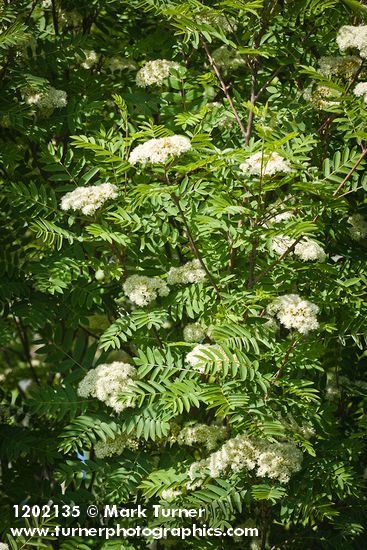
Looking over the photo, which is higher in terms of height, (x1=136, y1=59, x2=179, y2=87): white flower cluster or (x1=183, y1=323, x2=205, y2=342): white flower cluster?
(x1=136, y1=59, x2=179, y2=87): white flower cluster

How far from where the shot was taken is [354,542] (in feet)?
13.7

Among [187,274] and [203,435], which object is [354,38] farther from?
[203,435]

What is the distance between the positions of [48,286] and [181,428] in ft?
2.90

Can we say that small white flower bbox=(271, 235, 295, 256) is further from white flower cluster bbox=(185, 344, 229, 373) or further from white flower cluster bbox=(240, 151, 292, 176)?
white flower cluster bbox=(185, 344, 229, 373)

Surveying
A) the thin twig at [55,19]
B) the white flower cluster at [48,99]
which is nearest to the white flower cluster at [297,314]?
the white flower cluster at [48,99]

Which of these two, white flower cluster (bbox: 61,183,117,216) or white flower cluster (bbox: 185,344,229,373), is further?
white flower cluster (bbox: 61,183,117,216)

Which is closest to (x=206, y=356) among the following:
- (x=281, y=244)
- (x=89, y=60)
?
(x=281, y=244)

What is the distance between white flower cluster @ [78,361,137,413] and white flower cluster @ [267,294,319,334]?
2.31ft

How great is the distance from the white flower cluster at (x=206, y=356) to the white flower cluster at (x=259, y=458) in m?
0.33

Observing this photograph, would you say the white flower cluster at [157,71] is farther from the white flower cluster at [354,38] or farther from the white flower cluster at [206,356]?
the white flower cluster at [206,356]

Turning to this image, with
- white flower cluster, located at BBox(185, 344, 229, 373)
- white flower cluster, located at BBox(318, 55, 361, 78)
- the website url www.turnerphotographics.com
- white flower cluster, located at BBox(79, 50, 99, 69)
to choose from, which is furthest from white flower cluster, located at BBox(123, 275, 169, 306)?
white flower cluster, located at BBox(79, 50, 99, 69)

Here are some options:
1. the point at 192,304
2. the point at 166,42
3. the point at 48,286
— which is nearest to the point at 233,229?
the point at 192,304

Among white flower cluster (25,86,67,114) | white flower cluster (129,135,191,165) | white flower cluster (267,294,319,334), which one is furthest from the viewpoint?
white flower cluster (25,86,67,114)

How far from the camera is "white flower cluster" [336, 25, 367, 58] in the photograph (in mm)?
3502
